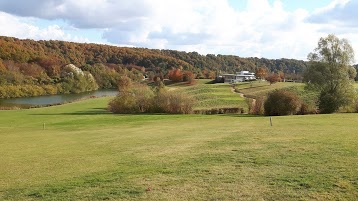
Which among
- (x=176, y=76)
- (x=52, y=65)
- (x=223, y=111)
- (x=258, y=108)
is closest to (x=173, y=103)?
(x=223, y=111)

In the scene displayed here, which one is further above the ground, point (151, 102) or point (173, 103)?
point (151, 102)

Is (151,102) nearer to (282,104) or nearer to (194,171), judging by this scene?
(282,104)

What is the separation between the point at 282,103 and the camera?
4747 centimetres

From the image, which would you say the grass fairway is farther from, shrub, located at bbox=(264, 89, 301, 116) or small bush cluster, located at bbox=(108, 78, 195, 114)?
small bush cluster, located at bbox=(108, 78, 195, 114)

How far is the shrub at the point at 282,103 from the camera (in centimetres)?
4753

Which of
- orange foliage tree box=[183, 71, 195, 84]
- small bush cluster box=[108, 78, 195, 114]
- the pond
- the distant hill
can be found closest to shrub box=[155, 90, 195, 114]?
small bush cluster box=[108, 78, 195, 114]

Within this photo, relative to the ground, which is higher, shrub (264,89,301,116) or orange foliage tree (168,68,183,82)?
orange foliage tree (168,68,183,82)

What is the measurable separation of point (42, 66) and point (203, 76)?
227 feet

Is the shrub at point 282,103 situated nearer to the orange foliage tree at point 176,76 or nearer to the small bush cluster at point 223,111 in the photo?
the small bush cluster at point 223,111

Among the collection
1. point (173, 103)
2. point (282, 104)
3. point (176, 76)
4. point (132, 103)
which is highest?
point (176, 76)

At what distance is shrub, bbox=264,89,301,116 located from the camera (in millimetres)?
47531

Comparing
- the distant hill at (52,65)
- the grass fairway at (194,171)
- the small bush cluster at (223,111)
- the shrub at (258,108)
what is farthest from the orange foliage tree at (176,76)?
the grass fairway at (194,171)

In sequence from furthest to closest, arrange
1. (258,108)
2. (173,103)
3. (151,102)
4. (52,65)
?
(52,65) → (151,102) → (173,103) → (258,108)

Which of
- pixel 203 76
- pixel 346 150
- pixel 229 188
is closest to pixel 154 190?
pixel 229 188
